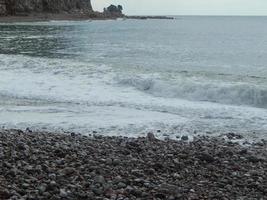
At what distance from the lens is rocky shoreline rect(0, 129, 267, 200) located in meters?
7.88

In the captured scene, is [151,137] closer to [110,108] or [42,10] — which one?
[110,108]

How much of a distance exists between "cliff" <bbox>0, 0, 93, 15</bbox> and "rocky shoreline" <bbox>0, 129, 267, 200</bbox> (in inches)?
4878

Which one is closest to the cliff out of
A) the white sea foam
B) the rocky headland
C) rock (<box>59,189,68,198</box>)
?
the rocky headland

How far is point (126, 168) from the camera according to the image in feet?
30.5

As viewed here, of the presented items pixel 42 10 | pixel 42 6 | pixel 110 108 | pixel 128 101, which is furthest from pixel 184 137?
pixel 42 10

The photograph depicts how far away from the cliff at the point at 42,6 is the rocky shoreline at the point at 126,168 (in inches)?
4878

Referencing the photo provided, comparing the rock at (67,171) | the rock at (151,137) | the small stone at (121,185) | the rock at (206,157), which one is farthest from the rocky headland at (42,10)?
the small stone at (121,185)

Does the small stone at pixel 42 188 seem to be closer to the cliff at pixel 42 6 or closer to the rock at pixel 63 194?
the rock at pixel 63 194

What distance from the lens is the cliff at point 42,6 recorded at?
437ft

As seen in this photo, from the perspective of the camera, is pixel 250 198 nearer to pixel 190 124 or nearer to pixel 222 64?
pixel 190 124

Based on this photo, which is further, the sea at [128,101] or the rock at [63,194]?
the sea at [128,101]

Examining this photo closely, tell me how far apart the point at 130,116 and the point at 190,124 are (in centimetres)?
201

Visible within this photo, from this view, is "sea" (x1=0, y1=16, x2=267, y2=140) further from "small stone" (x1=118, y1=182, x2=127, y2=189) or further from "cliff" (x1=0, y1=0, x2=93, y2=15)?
"cliff" (x1=0, y1=0, x2=93, y2=15)

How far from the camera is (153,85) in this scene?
22.5 m
